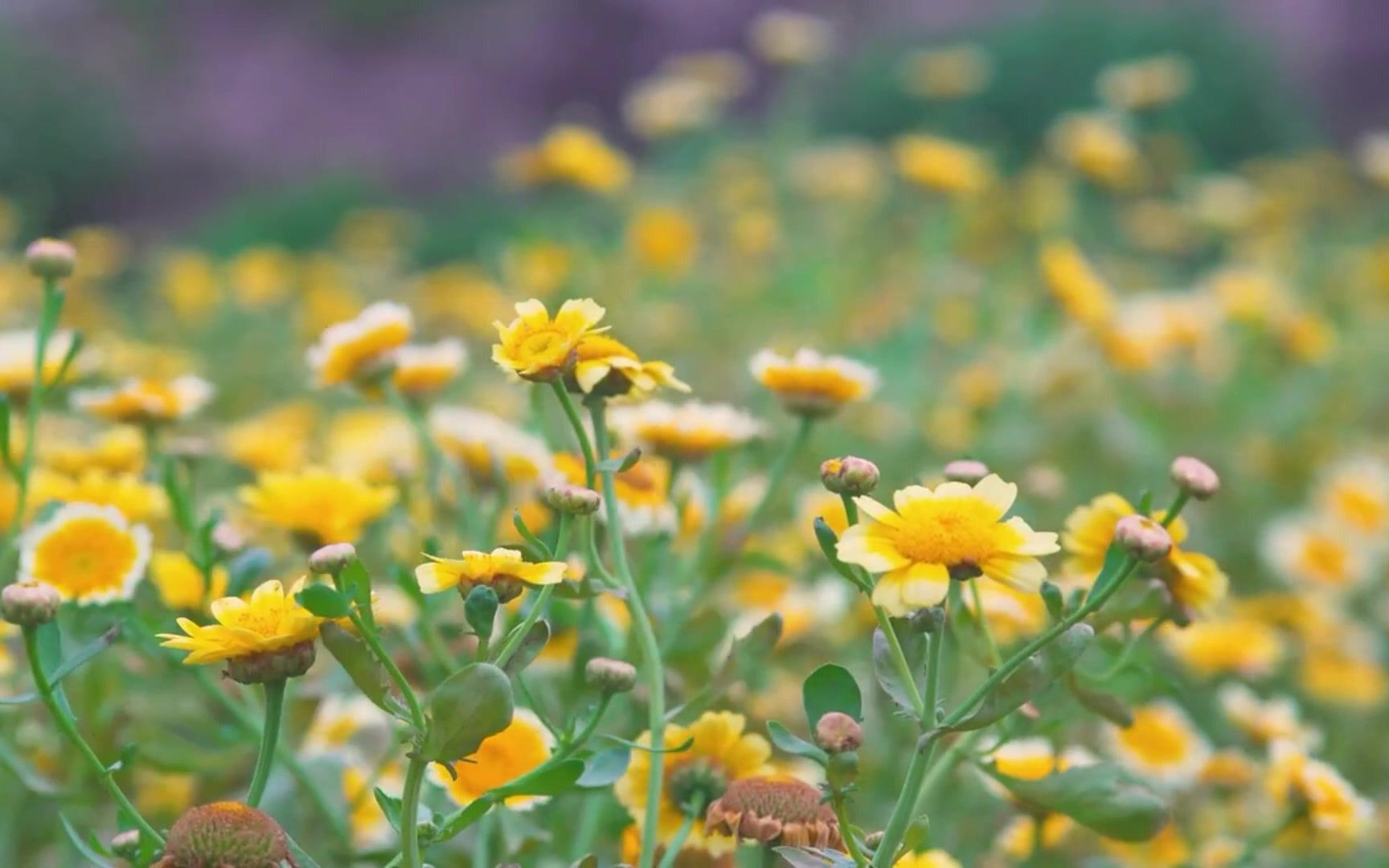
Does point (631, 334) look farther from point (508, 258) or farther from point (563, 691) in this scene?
point (563, 691)

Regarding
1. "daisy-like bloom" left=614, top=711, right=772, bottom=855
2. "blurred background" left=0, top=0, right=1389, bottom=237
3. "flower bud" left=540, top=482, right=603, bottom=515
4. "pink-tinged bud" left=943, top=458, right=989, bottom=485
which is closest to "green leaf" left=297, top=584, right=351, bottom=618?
"flower bud" left=540, top=482, right=603, bottom=515

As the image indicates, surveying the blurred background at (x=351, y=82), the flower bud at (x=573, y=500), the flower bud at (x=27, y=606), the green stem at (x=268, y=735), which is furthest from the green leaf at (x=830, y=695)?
the blurred background at (x=351, y=82)

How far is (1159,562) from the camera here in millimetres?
870

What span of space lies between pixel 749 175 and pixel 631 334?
146 centimetres

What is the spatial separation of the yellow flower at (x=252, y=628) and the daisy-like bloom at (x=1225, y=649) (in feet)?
3.28

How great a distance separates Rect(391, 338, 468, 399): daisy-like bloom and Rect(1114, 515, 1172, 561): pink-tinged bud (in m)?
0.65

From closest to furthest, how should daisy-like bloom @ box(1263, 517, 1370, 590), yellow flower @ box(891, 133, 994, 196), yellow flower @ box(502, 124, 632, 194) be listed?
daisy-like bloom @ box(1263, 517, 1370, 590), yellow flower @ box(502, 124, 632, 194), yellow flower @ box(891, 133, 994, 196)

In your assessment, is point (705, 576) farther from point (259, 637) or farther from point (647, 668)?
point (259, 637)

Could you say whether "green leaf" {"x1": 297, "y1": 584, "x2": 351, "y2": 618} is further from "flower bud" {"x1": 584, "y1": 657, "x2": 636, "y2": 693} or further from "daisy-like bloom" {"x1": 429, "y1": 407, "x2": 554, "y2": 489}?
"daisy-like bloom" {"x1": 429, "y1": 407, "x2": 554, "y2": 489}

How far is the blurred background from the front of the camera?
23.2 ft

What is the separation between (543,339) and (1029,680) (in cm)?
28

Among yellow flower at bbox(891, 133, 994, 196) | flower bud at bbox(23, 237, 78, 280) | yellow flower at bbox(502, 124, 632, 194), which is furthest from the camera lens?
yellow flower at bbox(891, 133, 994, 196)

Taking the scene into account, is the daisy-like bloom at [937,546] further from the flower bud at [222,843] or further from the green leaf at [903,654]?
the flower bud at [222,843]

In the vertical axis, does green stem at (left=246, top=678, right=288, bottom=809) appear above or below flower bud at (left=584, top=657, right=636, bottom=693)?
below
